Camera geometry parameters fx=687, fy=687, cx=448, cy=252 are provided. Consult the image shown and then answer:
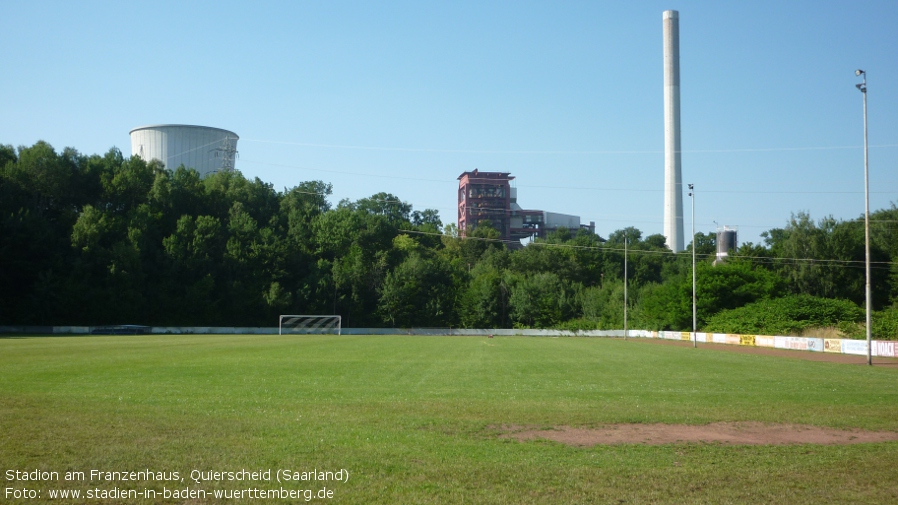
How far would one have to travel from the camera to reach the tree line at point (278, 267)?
84062mm

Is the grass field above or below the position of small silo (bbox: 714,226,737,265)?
below

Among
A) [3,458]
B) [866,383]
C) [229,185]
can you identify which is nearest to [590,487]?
[3,458]

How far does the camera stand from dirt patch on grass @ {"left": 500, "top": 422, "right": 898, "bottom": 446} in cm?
1300

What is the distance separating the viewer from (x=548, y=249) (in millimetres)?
130625

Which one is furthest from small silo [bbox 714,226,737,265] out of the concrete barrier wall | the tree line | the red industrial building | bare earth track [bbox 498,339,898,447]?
bare earth track [bbox 498,339,898,447]

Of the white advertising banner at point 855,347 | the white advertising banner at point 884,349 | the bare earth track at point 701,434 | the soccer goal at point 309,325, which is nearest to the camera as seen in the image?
the bare earth track at point 701,434

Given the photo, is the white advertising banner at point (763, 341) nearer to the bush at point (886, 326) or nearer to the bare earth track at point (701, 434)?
the bush at point (886, 326)

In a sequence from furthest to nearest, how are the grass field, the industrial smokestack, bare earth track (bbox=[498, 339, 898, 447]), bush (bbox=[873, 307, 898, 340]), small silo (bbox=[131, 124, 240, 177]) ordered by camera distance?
the industrial smokestack, small silo (bbox=[131, 124, 240, 177]), bush (bbox=[873, 307, 898, 340]), bare earth track (bbox=[498, 339, 898, 447]), the grass field

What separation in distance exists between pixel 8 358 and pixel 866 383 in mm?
35921

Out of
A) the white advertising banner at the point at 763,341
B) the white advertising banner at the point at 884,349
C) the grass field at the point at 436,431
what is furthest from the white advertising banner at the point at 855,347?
the grass field at the point at 436,431

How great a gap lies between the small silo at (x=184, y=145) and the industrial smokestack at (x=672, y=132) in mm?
71393

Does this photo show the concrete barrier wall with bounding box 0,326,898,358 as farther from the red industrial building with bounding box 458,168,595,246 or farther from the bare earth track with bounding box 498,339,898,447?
the red industrial building with bounding box 458,168,595,246

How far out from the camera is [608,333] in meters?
96.4

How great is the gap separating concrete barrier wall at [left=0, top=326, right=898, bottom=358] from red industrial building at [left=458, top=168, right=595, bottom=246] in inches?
2702
